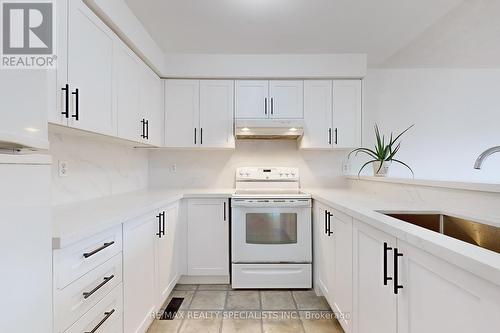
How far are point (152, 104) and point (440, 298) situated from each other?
8.76 ft

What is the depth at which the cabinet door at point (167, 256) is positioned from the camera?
6.76 feet

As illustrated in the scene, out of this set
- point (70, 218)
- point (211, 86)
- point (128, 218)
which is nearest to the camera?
point (70, 218)

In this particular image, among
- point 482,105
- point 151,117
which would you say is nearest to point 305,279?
point 151,117

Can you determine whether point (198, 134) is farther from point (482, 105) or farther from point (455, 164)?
point (482, 105)

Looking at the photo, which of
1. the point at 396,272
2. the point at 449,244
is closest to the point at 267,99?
the point at 396,272

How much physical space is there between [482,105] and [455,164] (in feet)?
2.74

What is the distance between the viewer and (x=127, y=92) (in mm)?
2131

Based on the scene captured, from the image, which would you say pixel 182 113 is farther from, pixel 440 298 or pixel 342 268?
pixel 440 298

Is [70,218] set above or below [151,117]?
below

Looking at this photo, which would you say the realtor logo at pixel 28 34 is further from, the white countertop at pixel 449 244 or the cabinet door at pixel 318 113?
the cabinet door at pixel 318 113

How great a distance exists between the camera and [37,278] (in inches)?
33.0

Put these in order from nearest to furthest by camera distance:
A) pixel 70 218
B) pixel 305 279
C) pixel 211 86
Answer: pixel 70 218, pixel 305 279, pixel 211 86

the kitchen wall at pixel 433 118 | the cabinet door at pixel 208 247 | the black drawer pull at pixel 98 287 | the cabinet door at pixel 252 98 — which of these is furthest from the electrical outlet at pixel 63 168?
the kitchen wall at pixel 433 118

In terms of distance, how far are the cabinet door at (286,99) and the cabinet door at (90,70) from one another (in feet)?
5.38
